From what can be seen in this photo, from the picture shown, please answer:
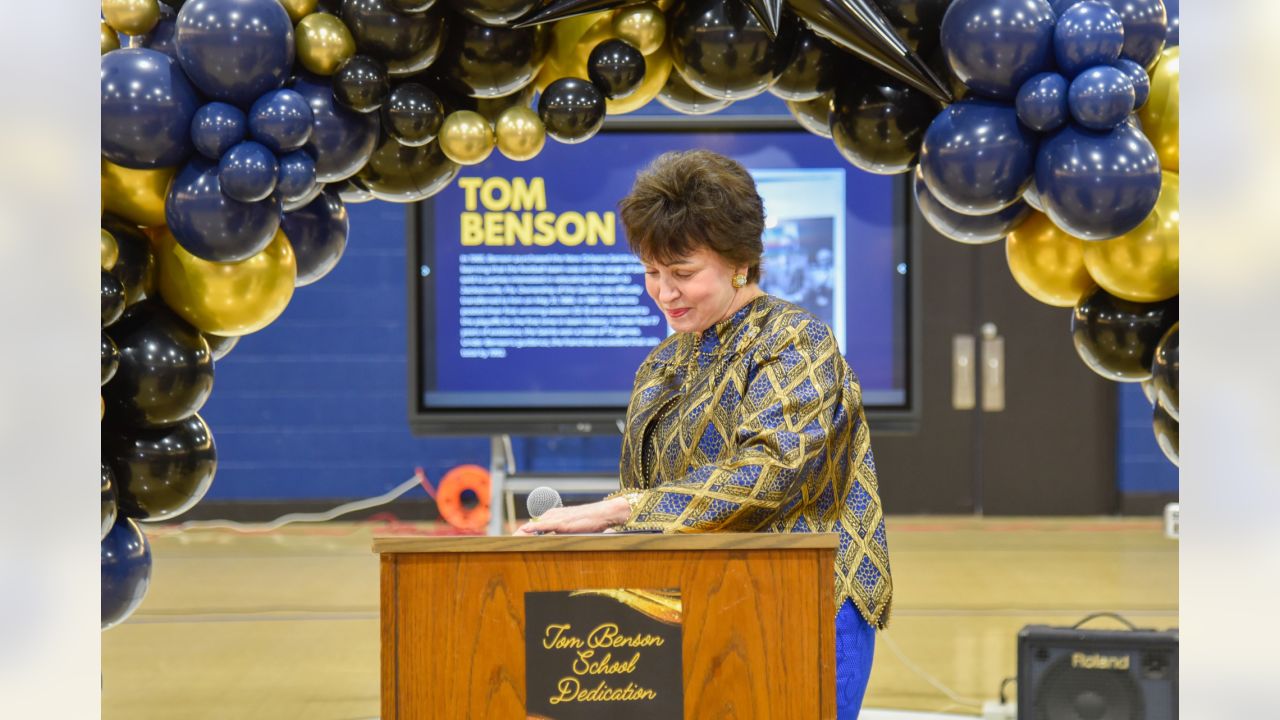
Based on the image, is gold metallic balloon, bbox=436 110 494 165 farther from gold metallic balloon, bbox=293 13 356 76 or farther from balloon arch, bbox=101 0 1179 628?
gold metallic balloon, bbox=293 13 356 76

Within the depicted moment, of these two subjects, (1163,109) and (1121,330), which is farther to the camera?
(1121,330)

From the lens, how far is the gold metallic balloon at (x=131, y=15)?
204cm

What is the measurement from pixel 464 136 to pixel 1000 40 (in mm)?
937

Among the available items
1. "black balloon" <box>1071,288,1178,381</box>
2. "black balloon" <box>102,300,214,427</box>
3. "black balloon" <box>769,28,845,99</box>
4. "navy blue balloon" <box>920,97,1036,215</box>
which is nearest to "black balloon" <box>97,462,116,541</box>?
"black balloon" <box>102,300,214,427</box>

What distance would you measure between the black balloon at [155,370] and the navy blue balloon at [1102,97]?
1.53 metres

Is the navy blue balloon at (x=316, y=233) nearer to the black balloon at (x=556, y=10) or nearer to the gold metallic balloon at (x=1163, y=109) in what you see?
the black balloon at (x=556, y=10)

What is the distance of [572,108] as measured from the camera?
85.0 inches

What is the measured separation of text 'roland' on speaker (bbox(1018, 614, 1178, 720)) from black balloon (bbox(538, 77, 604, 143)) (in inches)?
62.8

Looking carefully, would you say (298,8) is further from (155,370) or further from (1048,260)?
(1048,260)

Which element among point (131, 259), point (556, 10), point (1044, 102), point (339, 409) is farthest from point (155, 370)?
point (339, 409)

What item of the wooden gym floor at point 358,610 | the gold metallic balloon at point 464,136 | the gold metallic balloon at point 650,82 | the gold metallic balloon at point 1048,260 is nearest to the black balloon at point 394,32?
the gold metallic balloon at point 464,136
